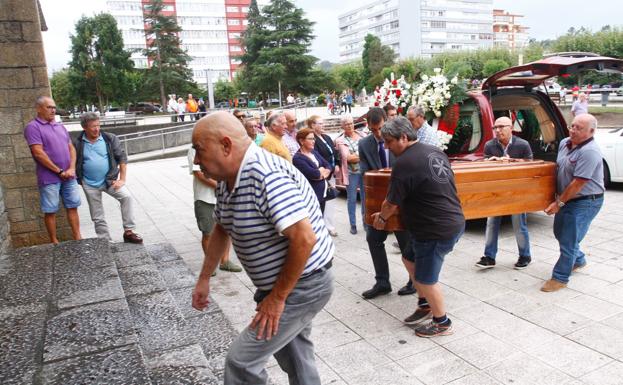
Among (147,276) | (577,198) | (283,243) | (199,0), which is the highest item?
(199,0)

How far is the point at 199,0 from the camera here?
335 feet

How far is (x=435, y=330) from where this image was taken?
3.98 metres

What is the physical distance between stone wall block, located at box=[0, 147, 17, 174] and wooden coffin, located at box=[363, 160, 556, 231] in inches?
175

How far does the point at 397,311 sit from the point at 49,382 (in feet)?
9.76

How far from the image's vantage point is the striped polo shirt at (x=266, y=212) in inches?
78.7

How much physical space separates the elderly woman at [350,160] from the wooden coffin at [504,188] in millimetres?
2412

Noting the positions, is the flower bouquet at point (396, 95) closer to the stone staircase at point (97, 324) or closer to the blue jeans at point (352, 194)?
the blue jeans at point (352, 194)

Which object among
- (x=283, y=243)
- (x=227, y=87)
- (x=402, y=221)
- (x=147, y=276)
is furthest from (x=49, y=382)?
(x=227, y=87)

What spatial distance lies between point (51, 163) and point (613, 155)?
9431 mm

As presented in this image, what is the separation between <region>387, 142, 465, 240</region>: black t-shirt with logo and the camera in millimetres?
3645

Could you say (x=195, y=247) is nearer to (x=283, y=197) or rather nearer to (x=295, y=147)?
(x=295, y=147)

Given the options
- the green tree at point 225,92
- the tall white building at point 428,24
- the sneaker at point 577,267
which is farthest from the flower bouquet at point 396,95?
the tall white building at point 428,24

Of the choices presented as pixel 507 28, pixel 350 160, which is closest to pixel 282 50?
pixel 350 160

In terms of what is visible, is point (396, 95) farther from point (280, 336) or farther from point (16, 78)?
point (280, 336)
